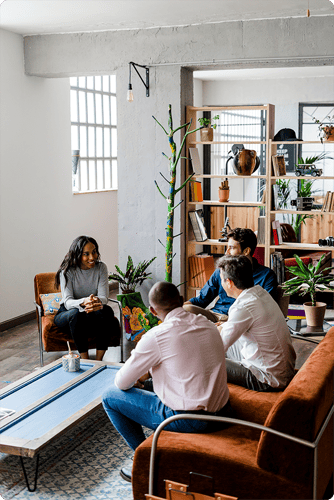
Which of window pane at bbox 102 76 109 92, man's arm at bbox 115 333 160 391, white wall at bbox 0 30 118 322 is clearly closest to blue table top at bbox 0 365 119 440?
man's arm at bbox 115 333 160 391

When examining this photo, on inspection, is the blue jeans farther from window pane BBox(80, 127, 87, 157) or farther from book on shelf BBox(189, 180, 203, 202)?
window pane BBox(80, 127, 87, 157)

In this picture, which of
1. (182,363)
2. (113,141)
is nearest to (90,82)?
(113,141)

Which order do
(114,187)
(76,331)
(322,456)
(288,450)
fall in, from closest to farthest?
(288,450) < (322,456) < (76,331) < (114,187)

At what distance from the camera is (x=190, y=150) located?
593 cm

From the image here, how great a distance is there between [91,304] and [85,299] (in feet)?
0.22

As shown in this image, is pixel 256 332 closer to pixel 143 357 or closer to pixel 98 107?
pixel 143 357

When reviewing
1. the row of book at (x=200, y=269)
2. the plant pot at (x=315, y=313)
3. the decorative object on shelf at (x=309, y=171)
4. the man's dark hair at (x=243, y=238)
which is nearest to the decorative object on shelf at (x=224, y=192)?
the row of book at (x=200, y=269)

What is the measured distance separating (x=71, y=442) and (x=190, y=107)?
3.62m

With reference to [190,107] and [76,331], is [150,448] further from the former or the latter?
[190,107]

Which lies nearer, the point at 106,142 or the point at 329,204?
the point at 329,204

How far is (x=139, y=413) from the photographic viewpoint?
9.54 ft

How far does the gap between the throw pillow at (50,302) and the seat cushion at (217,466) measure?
8.06ft

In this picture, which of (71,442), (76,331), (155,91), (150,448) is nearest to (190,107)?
(155,91)

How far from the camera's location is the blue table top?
3000 mm
